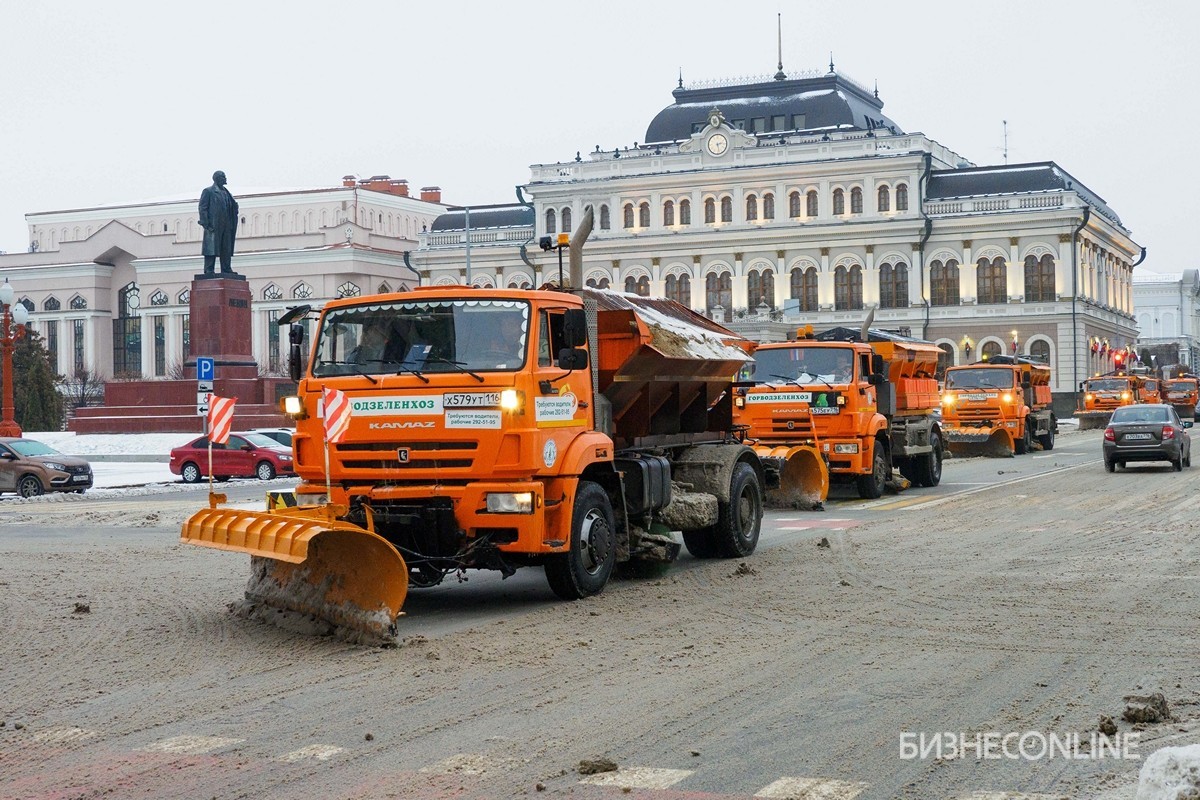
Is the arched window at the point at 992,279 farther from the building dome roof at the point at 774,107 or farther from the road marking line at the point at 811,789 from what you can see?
the road marking line at the point at 811,789

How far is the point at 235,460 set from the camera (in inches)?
1524

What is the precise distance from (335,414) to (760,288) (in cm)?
8553

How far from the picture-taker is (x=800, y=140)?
93875 mm

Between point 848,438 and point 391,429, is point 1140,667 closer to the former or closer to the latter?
point 391,429

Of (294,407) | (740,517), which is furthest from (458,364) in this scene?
(740,517)

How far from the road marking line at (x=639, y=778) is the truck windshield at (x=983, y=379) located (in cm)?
3594

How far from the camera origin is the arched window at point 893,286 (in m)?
93.5

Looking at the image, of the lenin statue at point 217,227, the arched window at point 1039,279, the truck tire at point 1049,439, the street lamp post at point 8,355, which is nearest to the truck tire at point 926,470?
the truck tire at point 1049,439

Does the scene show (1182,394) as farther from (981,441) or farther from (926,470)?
(926,470)

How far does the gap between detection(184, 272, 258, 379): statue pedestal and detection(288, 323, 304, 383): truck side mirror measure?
38.5m

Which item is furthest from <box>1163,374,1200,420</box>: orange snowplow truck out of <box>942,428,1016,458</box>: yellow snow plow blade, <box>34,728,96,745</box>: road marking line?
<box>34,728,96,745</box>: road marking line

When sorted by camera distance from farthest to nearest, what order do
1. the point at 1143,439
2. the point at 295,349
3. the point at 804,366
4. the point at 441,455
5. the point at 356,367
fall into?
1. the point at 1143,439
2. the point at 804,366
3. the point at 295,349
4. the point at 356,367
5. the point at 441,455

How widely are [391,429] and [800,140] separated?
84684mm

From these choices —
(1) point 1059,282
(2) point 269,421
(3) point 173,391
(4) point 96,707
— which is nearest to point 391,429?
(4) point 96,707
